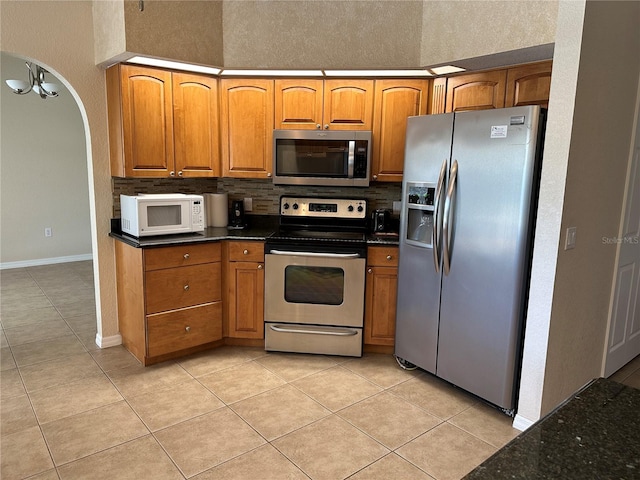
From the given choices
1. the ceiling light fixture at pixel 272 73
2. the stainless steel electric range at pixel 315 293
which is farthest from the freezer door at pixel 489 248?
the ceiling light fixture at pixel 272 73

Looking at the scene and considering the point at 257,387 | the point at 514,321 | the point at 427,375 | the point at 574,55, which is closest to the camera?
the point at 574,55

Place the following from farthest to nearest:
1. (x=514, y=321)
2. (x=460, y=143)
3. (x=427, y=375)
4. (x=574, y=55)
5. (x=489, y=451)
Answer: (x=427, y=375), (x=460, y=143), (x=514, y=321), (x=489, y=451), (x=574, y=55)

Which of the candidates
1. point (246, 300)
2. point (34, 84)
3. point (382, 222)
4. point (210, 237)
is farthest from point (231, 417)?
point (34, 84)

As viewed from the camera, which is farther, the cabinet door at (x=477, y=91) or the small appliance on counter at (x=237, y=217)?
the small appliance on counter at (x=237, y=217)

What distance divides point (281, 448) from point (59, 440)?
3.90 ft

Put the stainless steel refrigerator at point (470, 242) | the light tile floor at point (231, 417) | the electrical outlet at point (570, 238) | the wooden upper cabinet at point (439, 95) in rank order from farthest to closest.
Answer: the wooden upper cabinet at point (439, 95), the stainless steel refrigerator at point (470, 242), the electrical outlet at point (570, 238), the light tile floor at point (231, 417)

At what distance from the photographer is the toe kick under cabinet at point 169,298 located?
3285 millimetres

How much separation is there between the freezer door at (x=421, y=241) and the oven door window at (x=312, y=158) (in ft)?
2.08

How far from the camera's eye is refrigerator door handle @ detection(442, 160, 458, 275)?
283cm

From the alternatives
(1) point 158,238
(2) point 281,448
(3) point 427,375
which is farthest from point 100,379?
(3) point 427,375

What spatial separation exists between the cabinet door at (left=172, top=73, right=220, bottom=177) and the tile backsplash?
35 cm

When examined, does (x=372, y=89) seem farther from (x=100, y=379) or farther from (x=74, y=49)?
(x=100, y=379)

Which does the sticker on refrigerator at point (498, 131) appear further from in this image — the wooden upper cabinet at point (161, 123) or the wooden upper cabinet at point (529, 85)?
the wooden upper cabinet at point (161, 123)

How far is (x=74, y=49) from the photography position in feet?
10.9
